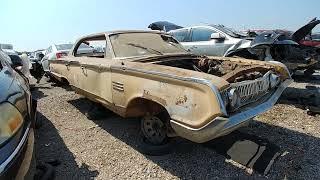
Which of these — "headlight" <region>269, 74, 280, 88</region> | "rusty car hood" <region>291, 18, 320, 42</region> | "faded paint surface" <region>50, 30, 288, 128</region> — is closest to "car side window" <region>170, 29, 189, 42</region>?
"rusty car hood" <region>291, 18, 320, 42</region>

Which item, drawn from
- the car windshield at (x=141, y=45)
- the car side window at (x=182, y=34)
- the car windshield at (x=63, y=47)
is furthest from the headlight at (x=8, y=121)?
the car windshield at (x=63, y=47)

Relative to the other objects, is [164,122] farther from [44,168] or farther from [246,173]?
[44,168]

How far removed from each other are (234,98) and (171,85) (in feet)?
2.12

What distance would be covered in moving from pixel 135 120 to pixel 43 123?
1.59m

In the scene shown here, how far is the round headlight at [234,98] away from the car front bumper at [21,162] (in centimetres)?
185

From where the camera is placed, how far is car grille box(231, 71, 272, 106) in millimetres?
3510

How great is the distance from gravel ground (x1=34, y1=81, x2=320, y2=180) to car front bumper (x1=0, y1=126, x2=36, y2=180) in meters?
1.03

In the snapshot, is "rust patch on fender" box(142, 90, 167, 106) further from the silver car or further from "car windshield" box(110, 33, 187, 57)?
the silver car

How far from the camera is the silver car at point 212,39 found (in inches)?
327

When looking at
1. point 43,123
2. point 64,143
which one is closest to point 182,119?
point 64,143

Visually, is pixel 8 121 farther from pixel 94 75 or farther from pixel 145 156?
pixel 94 75

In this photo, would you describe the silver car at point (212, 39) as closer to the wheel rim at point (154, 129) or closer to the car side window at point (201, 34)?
the car side window at point (201, 34)

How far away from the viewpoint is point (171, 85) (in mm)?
3428

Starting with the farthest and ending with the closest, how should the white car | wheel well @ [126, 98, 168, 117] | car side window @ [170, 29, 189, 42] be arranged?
1. the white car
2. car side window @ [170, 29, 189, 42]
3. wheel well @ [126, 98, 168, 117]
